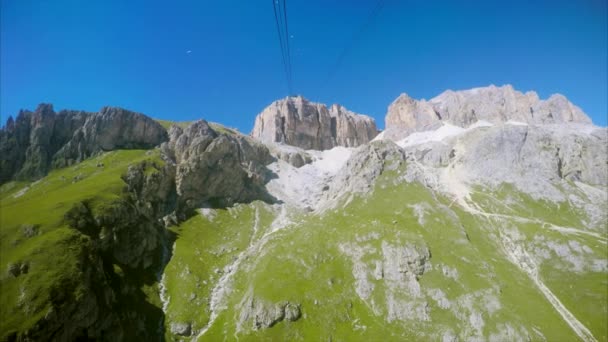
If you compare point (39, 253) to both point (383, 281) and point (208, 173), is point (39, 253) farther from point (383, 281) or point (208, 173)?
point (383, 281)

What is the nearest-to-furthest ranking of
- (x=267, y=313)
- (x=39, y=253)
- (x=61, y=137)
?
(x=39, y=253) → (x=267, y=313) → (x=61, y=137)

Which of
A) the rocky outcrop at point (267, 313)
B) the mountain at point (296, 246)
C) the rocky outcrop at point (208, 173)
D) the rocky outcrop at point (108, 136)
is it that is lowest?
the rocky outcrop at point (267, 313)

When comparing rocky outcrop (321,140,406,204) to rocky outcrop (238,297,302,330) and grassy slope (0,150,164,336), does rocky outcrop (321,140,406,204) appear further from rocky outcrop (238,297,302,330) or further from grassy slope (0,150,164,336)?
grassy slope (0,150,164,336)

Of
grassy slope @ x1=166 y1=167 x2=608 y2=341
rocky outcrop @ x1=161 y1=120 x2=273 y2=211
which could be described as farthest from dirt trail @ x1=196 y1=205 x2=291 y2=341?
rocky outcrop @ x1=161 y1=120 x2=273 y2=211

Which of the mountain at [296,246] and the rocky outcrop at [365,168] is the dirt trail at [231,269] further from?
the rocky outcrop at [365,168]

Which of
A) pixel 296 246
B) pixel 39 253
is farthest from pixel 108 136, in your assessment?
pixel 296 246

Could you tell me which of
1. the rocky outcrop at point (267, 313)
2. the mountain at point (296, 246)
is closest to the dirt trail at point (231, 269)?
the mountain at point (296, 246)
